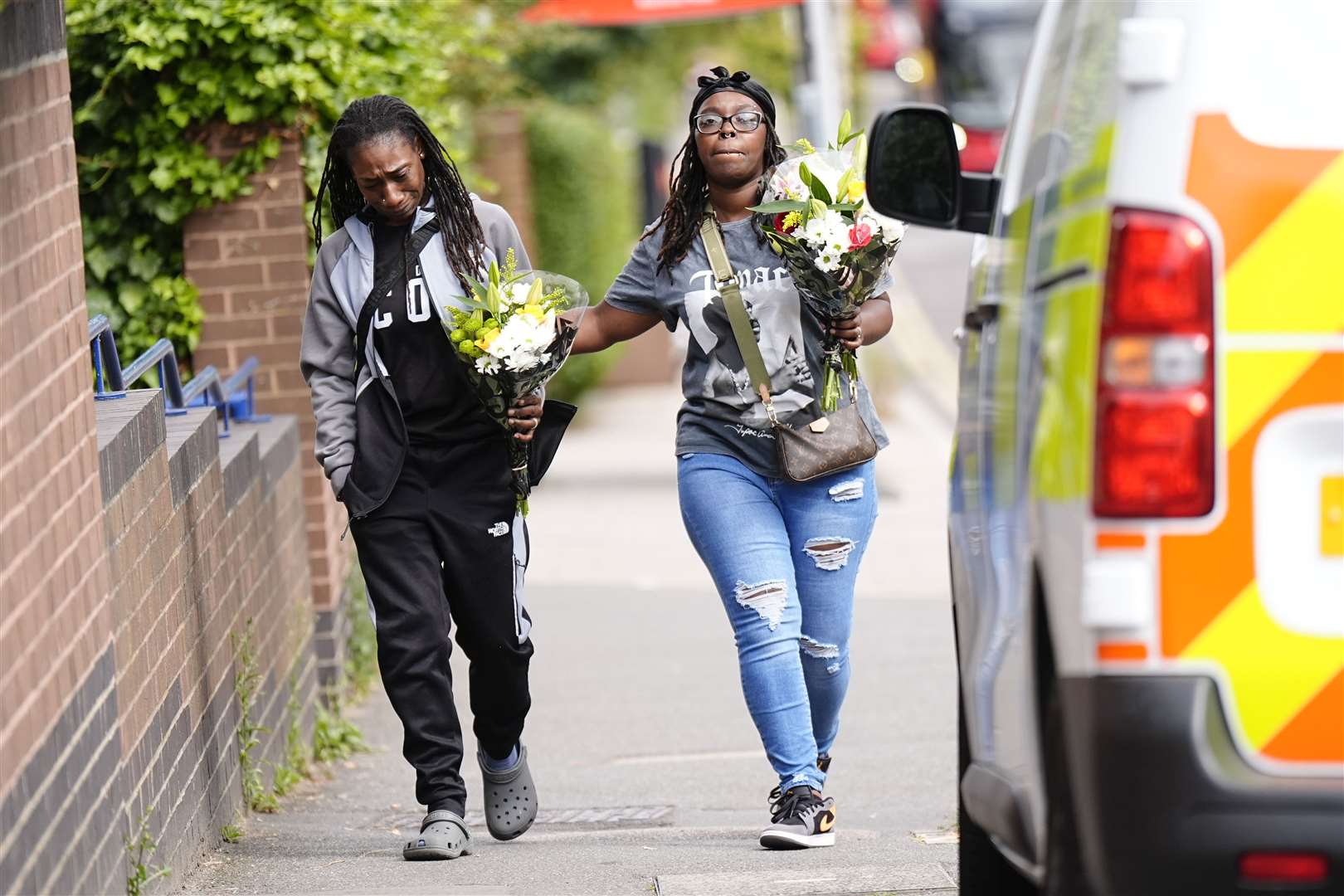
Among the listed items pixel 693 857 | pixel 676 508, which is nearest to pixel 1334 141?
pixel 693 857

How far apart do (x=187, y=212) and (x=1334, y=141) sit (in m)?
5.03

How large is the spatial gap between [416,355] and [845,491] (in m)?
1.12

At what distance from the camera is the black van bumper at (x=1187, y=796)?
2.77 meters

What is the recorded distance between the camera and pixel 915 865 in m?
5.03

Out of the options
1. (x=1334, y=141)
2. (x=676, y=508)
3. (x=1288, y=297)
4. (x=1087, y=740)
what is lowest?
(x=676, y=508)

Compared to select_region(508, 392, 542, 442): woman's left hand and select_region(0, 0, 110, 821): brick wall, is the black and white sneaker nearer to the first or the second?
select_region(508, 392, 542, 442): woman's left hand

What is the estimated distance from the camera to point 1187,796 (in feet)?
9.10

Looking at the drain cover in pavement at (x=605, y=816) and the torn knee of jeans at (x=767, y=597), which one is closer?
Result: the torn knee of jeans at (x=767, y=597)

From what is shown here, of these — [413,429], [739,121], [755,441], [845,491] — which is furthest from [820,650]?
[739,121]

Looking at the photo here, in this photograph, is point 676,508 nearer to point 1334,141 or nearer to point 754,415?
point 754,415

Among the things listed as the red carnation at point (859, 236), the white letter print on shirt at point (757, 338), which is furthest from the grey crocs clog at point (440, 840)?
the red carnation at point (859, 236)

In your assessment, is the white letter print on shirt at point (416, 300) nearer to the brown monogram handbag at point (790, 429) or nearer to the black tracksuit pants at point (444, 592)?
the black tracksuit pants at point (444, 592)

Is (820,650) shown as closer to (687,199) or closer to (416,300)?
(687,199)

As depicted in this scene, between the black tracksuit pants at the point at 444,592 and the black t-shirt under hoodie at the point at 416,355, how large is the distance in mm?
62
